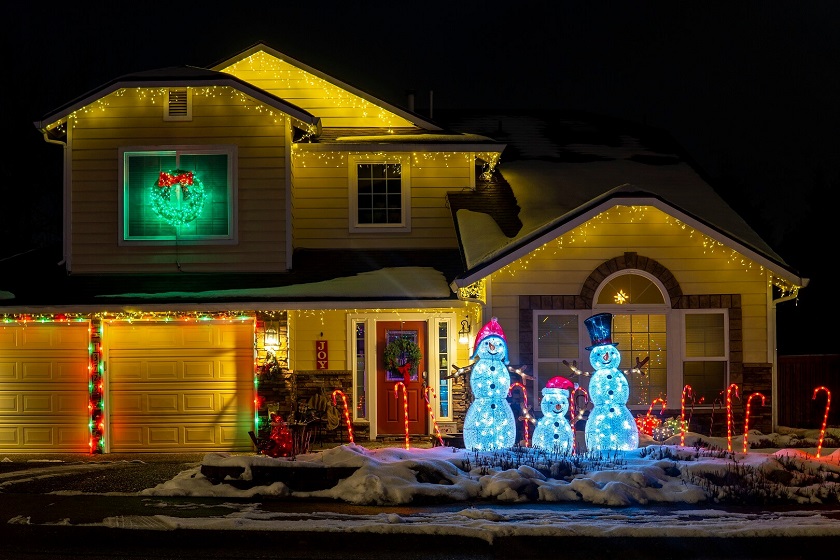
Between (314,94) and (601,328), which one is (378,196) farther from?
(601,328)

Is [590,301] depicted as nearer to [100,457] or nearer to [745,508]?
[745,508]

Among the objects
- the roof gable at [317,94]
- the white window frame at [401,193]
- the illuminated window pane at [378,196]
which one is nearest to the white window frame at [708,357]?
the white window frame at [401,193]

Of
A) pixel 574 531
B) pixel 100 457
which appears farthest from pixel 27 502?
pixel 574 531

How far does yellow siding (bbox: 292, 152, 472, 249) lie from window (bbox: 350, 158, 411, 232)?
0.41 ft

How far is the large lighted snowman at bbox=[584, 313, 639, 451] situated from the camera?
14.2 meters

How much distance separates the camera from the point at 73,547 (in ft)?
33.2

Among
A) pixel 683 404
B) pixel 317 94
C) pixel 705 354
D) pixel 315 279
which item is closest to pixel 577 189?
pixel 705 354

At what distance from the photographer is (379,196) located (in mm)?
18984

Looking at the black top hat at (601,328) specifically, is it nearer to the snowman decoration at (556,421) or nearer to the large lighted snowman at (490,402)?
the snowman decoration at (556,421)

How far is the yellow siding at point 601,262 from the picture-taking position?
1623 cm

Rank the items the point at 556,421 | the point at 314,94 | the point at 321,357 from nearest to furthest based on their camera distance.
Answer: the point at 556,421
the point at 321,357
the point at 314,94

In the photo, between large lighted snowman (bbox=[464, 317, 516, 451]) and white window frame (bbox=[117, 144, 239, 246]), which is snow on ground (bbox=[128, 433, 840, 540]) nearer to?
large lighted snowman (bbox=[464, 317, 516, 451])

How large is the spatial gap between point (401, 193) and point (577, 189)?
3.44 meters

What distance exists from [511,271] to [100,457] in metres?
7.49
